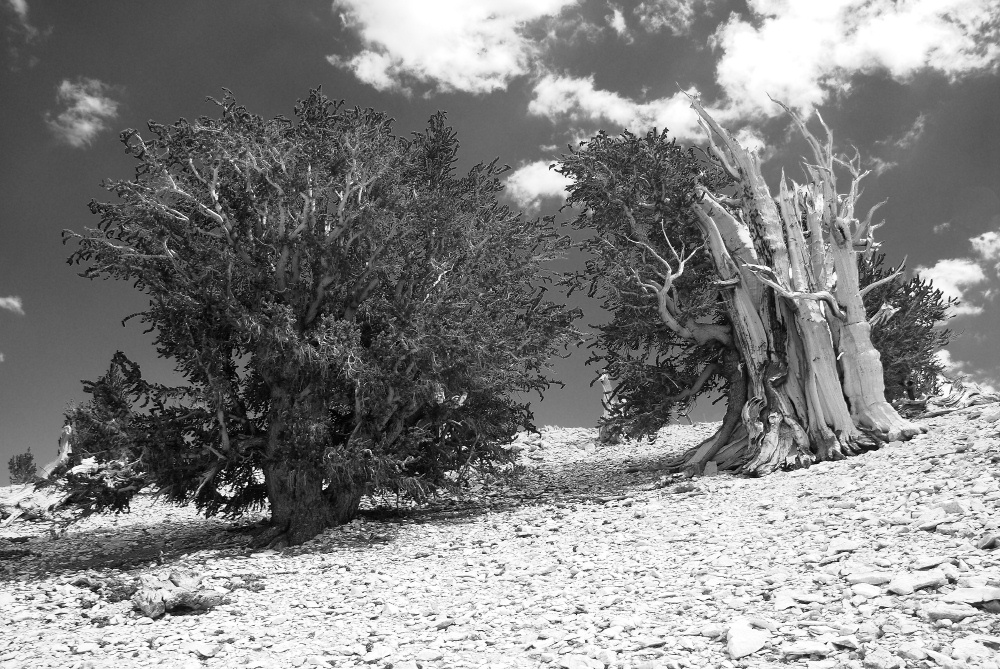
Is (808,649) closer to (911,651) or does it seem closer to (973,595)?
(911,651)

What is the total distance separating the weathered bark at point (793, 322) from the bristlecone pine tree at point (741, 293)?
0.03 metres

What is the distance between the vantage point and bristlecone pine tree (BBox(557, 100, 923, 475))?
671 inches

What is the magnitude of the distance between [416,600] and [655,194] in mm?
14000

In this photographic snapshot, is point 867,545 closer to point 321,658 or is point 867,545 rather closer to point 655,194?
point 321,658

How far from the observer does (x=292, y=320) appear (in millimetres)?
12953

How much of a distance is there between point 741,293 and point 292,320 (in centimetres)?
1162

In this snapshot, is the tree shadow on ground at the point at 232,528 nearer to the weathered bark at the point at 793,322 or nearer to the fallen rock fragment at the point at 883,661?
the weathered bark at the point at 793,322

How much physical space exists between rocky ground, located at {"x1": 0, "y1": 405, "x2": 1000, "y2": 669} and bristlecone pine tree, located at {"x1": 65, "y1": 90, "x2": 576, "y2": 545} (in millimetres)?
1550

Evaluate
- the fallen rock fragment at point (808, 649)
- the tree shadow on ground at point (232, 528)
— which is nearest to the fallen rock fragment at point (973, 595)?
the fallen rock fragment at point (808, 649)

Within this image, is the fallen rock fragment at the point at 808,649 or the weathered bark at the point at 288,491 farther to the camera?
the weathered bark at the point at 288,491

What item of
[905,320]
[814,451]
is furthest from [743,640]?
[905,320]

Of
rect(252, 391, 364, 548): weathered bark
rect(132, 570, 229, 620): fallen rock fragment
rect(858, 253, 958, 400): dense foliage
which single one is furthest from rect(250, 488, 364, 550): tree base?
rect(858, 253, 958, 400): dense foliage

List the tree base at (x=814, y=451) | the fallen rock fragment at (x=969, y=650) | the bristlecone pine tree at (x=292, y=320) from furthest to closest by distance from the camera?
the tree base at (x=814, y=451) < the bristlecone pine tree at (x=292, y=320) < the fallen rock fragment at (x=969, y=650)

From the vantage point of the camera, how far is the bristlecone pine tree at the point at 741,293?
55.9 feet
